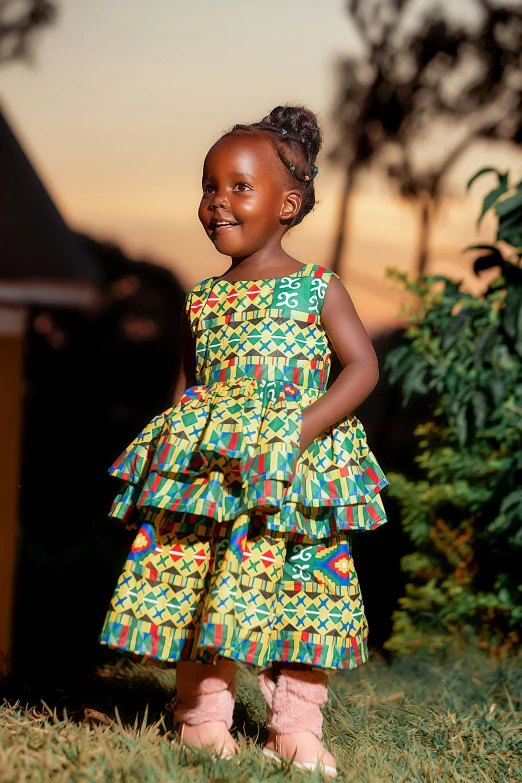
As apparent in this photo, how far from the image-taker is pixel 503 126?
5859 millimetres

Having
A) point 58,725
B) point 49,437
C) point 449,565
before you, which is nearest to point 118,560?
point 49,437

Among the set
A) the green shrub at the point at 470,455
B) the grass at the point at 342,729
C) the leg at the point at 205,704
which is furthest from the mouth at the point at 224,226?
the green shrub at the point at 470,455

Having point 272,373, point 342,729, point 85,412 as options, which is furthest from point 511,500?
point 85,412

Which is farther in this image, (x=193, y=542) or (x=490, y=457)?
(x=490, y=457)

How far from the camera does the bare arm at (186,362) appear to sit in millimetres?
2771

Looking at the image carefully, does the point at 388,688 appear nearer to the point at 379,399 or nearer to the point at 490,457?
the point at 490,457

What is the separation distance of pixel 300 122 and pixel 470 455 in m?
1.93

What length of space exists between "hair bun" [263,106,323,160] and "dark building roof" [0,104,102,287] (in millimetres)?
2533

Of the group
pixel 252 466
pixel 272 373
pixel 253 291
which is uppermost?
→ pixel 253 291

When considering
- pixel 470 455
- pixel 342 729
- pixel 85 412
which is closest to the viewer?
pixel 342 729

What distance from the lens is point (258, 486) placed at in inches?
91.3

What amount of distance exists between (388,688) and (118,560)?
3113 mm

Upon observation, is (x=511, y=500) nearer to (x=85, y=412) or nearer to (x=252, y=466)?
(x=252, y=466)

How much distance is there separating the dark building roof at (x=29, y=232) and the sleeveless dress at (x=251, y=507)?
2612mm
